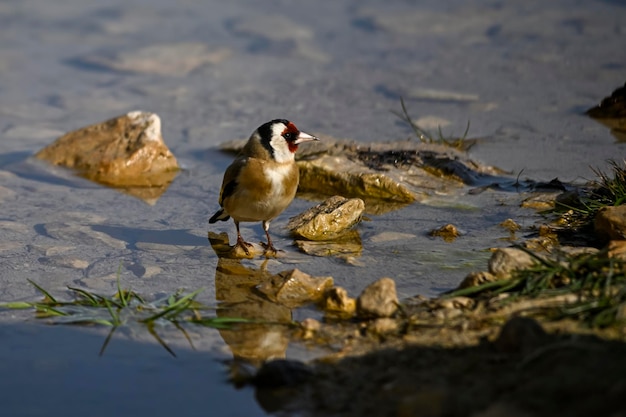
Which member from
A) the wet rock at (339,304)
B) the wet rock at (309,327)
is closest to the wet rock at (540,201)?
the wet rock at (339,304)

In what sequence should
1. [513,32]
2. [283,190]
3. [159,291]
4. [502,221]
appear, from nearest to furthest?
1. [159,291]
2. [283,190]
3. [502,221]
4. [513,32]

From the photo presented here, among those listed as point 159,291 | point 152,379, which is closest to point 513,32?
point 159,291

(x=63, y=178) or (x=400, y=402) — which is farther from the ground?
(x=400, y=402)

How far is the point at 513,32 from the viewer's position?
12.3 m

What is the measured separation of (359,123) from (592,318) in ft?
17.9

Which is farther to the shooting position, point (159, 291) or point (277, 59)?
point (277, 59)

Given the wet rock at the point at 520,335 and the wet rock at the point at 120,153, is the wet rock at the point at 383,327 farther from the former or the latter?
the wet rock at the point at 120,153

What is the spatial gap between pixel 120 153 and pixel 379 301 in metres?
4.19

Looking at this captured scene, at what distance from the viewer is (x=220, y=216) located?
632 cm

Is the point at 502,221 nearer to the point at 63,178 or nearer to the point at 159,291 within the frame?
the point at 159,291

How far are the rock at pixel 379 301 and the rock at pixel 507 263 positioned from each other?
1.72 feet

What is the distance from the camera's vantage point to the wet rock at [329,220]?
6.10m

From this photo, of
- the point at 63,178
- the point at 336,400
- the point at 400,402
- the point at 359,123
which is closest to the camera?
the point at 400,402

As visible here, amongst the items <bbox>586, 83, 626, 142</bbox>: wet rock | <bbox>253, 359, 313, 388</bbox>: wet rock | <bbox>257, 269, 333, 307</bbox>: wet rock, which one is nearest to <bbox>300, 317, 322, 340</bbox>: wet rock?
<bbox>257, 269, 333, 307</bbox>: wet rock
